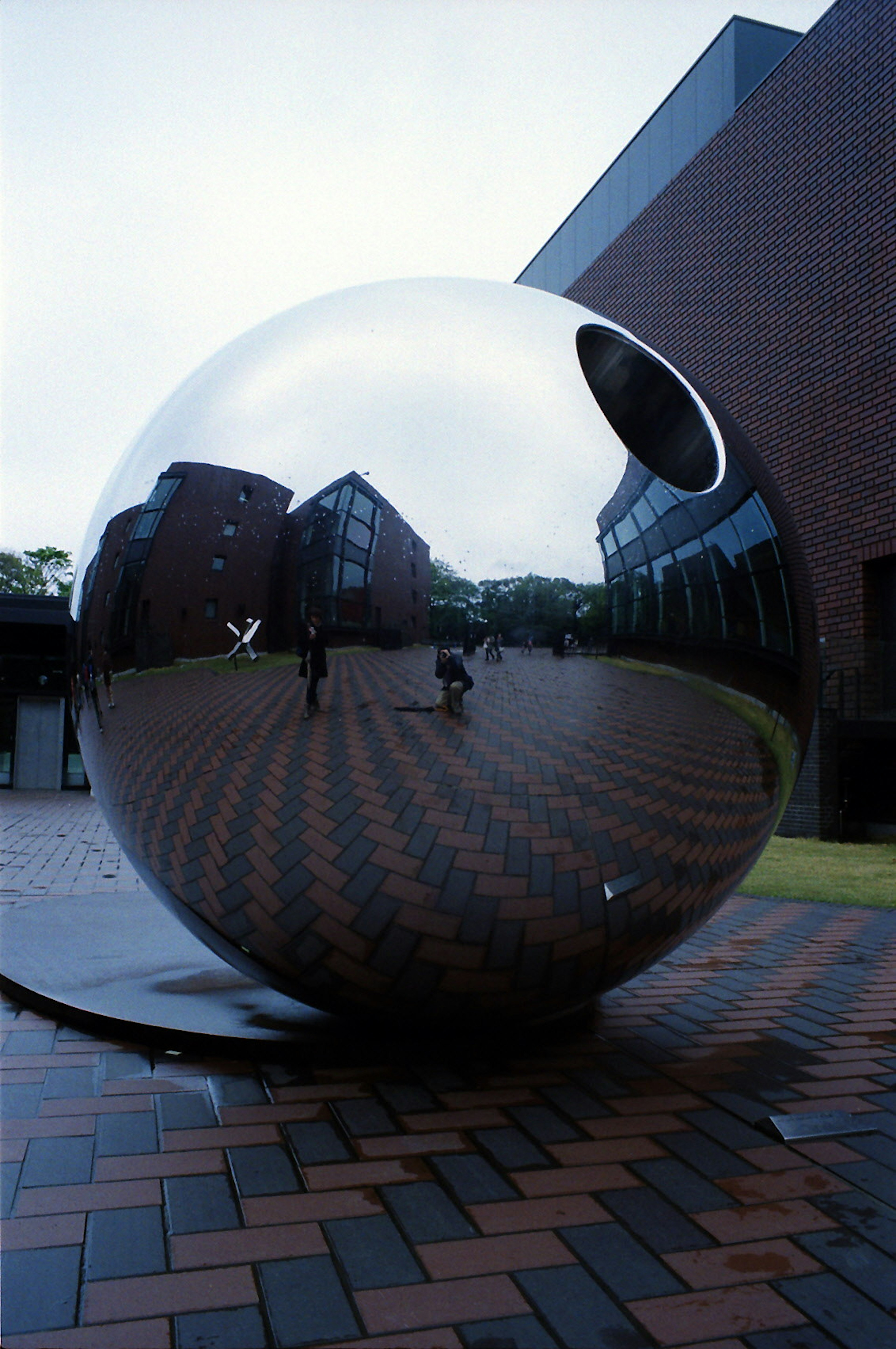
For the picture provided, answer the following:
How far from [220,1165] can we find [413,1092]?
0.67 meters

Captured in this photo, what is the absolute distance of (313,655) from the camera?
8.92 feet

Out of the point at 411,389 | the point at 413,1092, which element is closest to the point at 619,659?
the point at 411,389

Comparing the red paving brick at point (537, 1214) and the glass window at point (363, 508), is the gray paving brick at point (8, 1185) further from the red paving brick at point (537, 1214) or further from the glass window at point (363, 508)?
the glass window at point (363, 508)

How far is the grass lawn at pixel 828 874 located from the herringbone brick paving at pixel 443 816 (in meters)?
3.72

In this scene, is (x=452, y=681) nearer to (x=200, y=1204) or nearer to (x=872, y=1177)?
(x=200, y=1204)

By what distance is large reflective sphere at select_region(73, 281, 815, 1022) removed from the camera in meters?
2.63

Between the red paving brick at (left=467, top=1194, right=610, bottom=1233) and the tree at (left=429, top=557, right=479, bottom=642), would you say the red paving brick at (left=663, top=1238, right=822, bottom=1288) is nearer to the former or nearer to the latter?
the red paving brick at (left=467, top=1194, right=610, bottom=1233)

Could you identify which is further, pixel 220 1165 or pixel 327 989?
pixel 327 989

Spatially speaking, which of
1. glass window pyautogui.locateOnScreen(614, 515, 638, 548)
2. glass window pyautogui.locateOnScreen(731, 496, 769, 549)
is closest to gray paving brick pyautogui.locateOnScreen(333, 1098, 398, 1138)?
glass window pyautogui.locateOnScreen(614, 515, 638, 548)

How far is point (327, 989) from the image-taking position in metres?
2.92

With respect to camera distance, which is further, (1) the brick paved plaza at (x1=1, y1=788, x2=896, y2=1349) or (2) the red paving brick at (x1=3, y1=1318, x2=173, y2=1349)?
(1) the brick paved plaza at (x1=1, y1=788, x2=896, y2=1349)

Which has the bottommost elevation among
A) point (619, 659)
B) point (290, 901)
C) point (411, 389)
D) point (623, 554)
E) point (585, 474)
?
point (290, 901)

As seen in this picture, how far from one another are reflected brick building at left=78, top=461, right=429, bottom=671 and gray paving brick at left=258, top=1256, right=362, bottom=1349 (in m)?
1.51

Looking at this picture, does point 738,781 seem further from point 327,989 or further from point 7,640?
point 7,640
